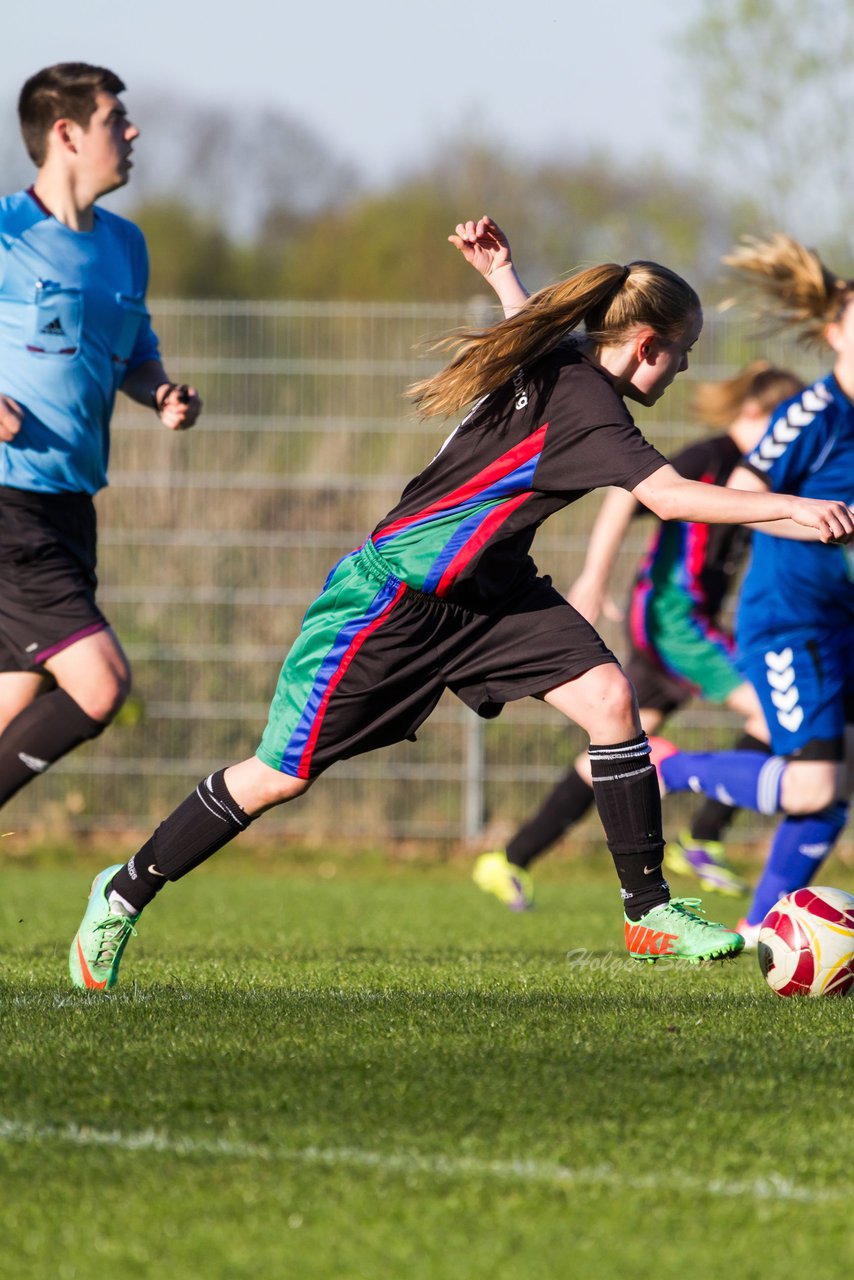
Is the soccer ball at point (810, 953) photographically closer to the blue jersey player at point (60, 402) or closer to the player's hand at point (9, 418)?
the blue jersey player at point (60, 402)

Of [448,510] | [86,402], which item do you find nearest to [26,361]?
[86,402]

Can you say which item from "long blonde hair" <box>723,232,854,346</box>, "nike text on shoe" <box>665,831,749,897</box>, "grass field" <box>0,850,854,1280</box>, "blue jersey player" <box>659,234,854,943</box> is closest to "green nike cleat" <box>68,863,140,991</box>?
"grass field" <box>0,850,854,1280</box>

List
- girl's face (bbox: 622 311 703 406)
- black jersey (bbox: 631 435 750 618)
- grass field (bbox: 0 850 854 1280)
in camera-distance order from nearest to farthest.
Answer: grass field (bbox: 0 850 854 1280) → girl's face (bbox: 622 311 703 406) → black jersey (bbox: 631 435 750 618)

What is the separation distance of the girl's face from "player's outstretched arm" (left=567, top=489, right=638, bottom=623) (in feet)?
7.75

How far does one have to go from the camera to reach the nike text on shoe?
27.4 ft

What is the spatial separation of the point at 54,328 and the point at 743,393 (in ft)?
12.0

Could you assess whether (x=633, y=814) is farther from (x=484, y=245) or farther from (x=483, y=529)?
(x=484, y=245)

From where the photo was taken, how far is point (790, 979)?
4.45 meters

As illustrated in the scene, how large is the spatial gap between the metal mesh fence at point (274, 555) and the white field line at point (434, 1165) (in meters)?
7.67

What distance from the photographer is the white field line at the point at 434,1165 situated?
102 inches

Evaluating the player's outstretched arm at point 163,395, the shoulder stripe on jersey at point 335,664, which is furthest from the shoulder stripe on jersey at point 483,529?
the player's outstretched arm at point 163,395

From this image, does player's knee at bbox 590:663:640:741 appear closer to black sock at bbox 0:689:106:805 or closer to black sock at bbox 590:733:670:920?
black sock at bbox 590:733:670:920

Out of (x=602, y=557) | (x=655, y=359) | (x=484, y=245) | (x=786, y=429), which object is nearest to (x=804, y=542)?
(x=786, y=429)

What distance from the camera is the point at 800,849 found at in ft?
20.3
